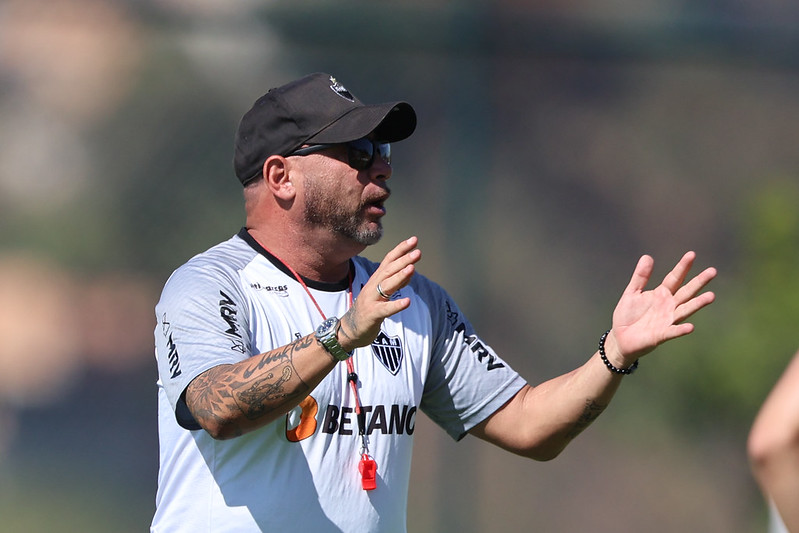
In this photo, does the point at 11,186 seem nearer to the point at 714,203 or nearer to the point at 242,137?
the point at 242,137

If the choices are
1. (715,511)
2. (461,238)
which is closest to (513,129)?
(461,238)

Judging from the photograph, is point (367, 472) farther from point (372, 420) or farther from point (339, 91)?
point (339, 91)

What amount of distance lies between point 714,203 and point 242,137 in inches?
115

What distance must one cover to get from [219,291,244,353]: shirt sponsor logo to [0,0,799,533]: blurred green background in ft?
7.40

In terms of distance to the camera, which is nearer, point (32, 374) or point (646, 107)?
point (32, 374)

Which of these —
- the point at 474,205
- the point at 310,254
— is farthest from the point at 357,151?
the point at 474,205

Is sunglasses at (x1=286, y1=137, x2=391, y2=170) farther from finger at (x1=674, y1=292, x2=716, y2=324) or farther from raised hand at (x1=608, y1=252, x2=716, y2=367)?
finger at (x1=674, y1=292, x2=716, y2=324)

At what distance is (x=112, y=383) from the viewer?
4625 millimetres

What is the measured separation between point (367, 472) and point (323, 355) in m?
→ 0.47

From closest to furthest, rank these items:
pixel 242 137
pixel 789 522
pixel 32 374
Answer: pixel 789 522 < pixel 242 137 < pixel 32 374

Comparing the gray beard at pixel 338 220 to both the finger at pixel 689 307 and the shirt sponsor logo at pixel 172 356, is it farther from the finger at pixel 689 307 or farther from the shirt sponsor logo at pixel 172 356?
the finger at pixel 689 307

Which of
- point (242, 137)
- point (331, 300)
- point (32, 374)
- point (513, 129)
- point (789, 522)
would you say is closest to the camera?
point (789, 522)

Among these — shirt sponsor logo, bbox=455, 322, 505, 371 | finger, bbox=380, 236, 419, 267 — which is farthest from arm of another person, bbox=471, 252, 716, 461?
finger, bbox=380, 236, 419, 267

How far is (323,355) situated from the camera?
2.17m
